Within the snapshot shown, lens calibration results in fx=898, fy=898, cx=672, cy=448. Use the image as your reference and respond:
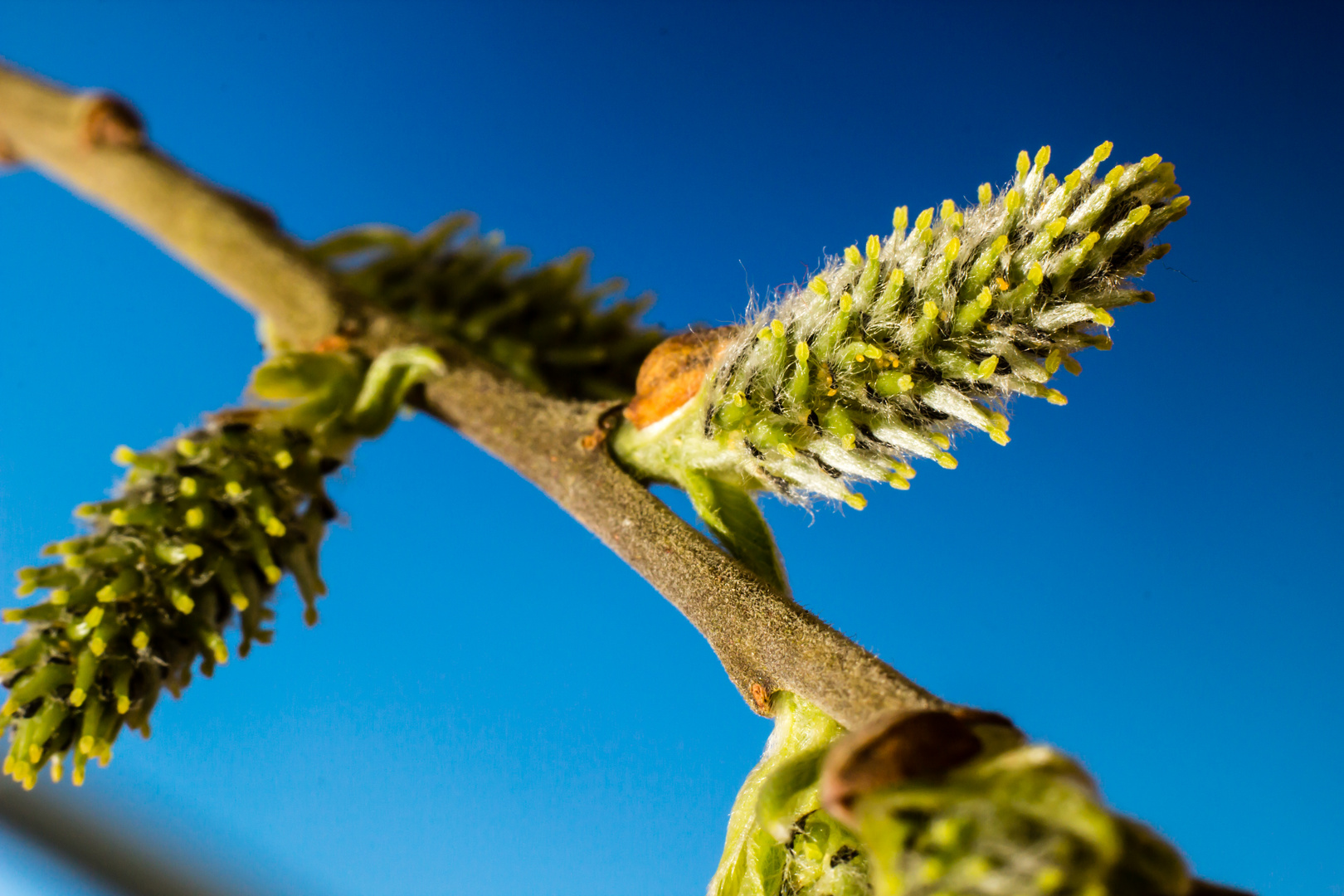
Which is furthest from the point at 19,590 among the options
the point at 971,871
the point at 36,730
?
the point at 971,871

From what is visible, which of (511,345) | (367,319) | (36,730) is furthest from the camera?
(511,345)

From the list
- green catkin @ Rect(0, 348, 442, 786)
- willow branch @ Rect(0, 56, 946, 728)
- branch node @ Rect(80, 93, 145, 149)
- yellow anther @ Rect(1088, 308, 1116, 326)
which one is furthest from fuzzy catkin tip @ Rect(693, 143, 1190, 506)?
branch node @ Rect(80, 93, 145, 149)

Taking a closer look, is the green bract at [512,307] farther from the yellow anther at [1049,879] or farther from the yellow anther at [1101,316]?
the yellow anther at [1049,879]

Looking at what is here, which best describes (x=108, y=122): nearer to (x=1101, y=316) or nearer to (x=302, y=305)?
(x=302, y=305)

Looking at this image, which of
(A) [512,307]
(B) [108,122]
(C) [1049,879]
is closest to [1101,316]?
(C) [1049,879]

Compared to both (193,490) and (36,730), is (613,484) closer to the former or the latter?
(193,490)

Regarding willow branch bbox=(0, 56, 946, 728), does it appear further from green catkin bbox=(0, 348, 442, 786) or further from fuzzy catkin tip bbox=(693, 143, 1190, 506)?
fuzzy catkin tip bbox=(693, 143, 1190, 506)
